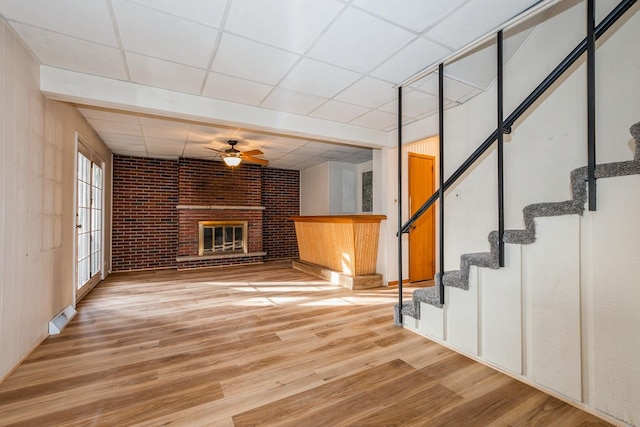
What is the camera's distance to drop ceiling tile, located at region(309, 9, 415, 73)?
2086mm

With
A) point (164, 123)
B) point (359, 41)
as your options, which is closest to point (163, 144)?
point (164, 123)

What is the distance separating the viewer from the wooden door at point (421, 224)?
200 inches

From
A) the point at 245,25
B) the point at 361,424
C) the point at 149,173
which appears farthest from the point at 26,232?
the point at 149,173

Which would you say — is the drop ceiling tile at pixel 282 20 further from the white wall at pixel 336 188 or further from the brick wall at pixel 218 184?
the brick wall at pixel 218 184

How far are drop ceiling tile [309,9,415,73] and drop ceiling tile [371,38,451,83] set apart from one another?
87 mm

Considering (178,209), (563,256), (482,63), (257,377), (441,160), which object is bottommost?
(257,377)

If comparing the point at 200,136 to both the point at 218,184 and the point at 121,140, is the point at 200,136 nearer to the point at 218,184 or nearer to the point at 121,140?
the point at 121,140

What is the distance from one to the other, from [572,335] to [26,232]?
4.18m

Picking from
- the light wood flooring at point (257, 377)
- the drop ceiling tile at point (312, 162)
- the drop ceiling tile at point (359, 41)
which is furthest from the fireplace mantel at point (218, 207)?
the drop ceiling tile at point (359, 41)

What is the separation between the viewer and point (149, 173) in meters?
6.62

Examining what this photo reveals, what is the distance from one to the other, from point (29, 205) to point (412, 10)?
138 inches

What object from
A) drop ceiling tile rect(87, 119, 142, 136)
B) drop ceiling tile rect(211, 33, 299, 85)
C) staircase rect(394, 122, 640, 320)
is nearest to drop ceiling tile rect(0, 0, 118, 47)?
drop ceiling tile rect(211, 33, 299, 85)

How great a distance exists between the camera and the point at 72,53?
247 centimetres

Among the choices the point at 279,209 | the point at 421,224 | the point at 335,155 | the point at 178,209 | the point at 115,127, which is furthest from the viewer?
the point at 279,209
